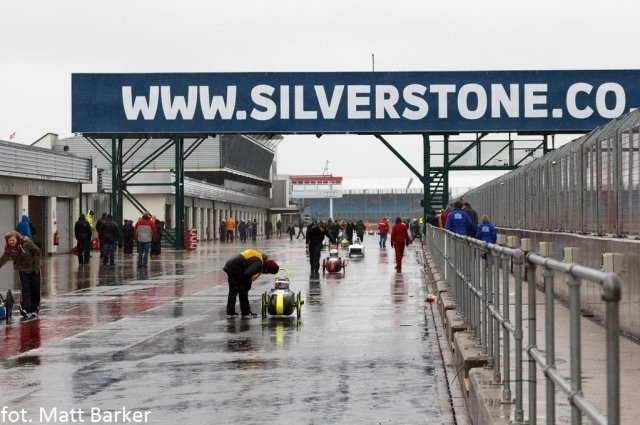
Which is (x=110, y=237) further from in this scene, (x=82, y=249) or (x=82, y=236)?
(x=82, y=249)

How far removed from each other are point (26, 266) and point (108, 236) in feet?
61.3

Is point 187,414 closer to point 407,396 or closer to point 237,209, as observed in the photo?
point 407,396

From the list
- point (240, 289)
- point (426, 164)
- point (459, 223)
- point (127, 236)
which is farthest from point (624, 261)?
point (127, 236)

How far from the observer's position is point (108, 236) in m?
36.4

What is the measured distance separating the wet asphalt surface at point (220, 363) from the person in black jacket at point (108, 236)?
1331 cm

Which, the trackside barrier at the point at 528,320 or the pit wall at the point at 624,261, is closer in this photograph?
the trackside barrier at the point at 528,320

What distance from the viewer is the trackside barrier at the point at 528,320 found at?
3391 millimetres

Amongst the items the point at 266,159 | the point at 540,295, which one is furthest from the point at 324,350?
the point at 266,159

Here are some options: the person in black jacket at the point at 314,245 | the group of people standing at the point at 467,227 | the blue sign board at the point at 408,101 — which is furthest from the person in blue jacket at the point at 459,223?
the blue sign board at the point at 408,101

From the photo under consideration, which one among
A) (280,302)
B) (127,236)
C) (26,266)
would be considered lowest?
(280,302)

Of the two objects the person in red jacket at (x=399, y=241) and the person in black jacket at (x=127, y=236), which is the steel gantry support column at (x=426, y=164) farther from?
the person in black jacket at (x=127, y=236)

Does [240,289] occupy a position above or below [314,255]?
below

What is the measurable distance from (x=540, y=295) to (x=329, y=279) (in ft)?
73.6

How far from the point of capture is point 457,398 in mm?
9648
